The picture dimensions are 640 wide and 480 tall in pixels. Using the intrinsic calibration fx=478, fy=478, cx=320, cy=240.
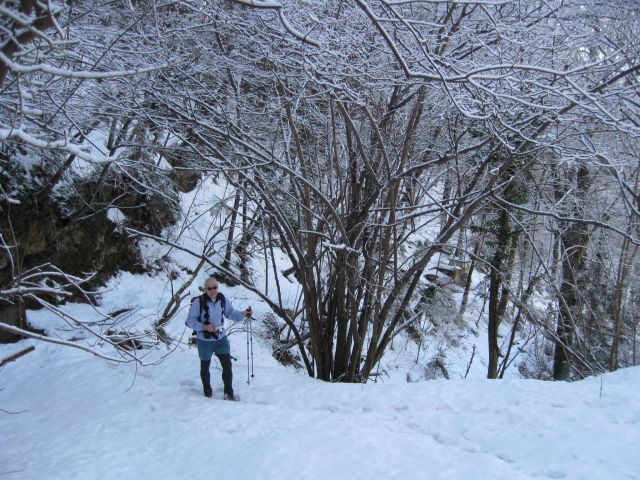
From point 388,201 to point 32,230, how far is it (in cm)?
733

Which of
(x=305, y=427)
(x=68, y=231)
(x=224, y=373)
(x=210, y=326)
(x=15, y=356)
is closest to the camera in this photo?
(x=15, y=356)

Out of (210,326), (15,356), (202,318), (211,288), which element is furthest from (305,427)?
(15,356)

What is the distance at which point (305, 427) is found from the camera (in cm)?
542

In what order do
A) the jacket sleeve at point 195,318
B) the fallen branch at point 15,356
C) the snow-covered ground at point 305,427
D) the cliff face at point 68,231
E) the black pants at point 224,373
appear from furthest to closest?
1. the cliff face at point 68,231
2. the black pants at point 224,373
3. the jacket sleeve at point 195,318
4. the fallen branch at point 15,356
5. the snow-covered ground at point 305,427

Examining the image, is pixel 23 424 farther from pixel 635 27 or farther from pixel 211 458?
pixel 635 27

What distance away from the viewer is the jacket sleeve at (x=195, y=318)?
20.8ft

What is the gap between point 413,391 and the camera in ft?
21.2

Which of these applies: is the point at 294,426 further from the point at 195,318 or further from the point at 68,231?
the point at 68,231

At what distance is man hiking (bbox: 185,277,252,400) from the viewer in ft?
20.8

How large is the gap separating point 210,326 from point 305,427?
183cm

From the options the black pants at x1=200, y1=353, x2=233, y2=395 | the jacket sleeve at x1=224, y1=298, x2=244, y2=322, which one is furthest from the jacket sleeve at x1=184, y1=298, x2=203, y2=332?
the black pants at x1=200, y1=353, x2=233, y2=395

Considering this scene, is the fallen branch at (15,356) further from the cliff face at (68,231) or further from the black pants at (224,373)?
the cliff face at (68,231)

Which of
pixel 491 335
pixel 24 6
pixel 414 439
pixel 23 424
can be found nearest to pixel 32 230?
pixel 23 424

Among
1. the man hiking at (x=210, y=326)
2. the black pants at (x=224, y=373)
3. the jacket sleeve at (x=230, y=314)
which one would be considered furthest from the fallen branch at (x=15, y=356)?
the jacket sleeve at (x=230, y=314)
